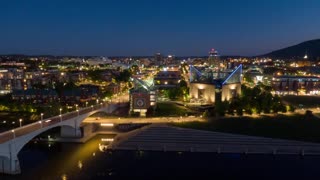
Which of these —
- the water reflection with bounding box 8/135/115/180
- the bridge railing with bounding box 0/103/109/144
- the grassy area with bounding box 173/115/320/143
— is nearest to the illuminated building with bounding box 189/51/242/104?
the grassy area with bounding box 173/115/320/143

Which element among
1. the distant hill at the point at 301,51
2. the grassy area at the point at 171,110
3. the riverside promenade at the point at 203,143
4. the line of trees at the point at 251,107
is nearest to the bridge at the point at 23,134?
the riverside promenade at the point at 203,143

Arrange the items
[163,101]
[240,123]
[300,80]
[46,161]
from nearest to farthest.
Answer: [46,161]
[240,123]
[163,101]
[300,80]

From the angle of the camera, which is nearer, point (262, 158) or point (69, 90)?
point (262, 158)

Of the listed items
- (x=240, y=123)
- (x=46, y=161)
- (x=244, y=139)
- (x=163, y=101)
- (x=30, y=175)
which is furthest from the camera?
(x=163, y=101)

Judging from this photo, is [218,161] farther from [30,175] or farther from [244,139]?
[30,175]

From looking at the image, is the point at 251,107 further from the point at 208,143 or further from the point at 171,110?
the point at 208,143

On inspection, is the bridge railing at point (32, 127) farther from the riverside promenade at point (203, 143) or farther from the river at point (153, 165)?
the riverside promenade at point (203, 143)

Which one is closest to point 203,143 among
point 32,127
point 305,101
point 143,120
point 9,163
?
point 143,120

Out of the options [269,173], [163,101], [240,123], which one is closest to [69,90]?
[163,101]
